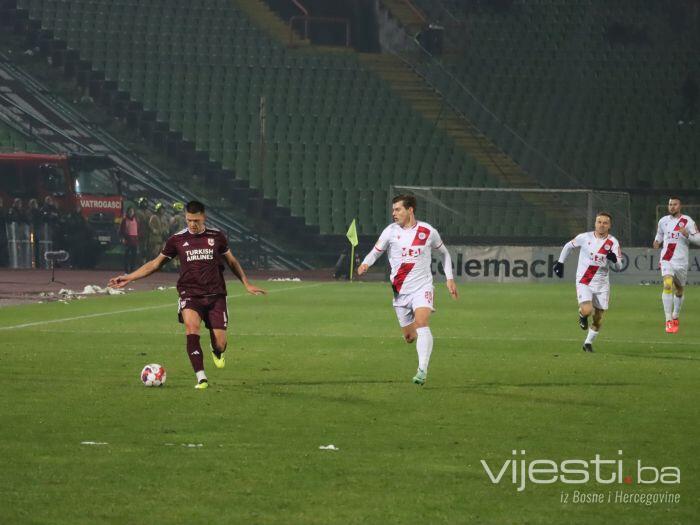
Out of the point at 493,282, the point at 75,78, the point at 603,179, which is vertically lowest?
the point at 493,282

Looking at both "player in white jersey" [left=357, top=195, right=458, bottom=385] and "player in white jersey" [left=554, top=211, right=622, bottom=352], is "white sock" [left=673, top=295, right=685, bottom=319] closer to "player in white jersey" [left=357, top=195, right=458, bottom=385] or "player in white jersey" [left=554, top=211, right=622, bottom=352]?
"player in white jersey" [left=554, top=211, right=622, bottom=352]

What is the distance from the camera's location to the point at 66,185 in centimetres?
4669

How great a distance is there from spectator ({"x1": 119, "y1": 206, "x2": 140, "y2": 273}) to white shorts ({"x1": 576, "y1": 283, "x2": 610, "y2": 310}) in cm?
2606

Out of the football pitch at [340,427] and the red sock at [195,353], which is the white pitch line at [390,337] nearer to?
the football pitch at [340,427]

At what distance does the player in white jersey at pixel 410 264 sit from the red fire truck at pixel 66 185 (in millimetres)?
32809

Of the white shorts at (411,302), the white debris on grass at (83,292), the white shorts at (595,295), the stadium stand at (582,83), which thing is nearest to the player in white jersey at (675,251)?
the white shorts at (595,295)

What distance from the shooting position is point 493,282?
144 feet

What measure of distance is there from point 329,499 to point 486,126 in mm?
48720

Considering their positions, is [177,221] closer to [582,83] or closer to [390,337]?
[582,83]

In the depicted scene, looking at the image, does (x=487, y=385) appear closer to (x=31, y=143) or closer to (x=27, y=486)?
(x=27, y=486)

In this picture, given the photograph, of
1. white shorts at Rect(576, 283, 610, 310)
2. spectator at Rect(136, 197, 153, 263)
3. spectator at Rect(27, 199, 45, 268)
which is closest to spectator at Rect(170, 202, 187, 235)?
spectator at Rect(136, 197, 153, 263)

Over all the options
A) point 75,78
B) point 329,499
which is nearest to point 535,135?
point 75,78

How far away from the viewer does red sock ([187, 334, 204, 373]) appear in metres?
14.1

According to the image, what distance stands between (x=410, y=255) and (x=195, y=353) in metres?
2.77
